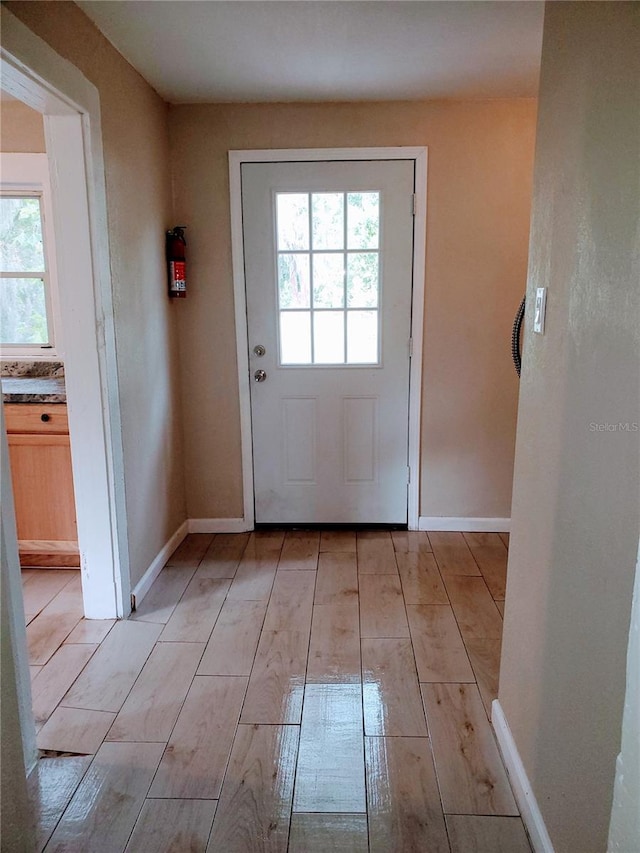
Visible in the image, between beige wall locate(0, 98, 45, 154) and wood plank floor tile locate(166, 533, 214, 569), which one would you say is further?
wood plank floor tile locate(166, 533, 214, 569)

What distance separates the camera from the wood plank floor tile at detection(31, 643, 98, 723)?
1855mm

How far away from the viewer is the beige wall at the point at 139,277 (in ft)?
7.02

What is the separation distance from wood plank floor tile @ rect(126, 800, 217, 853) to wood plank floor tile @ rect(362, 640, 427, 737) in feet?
1.76

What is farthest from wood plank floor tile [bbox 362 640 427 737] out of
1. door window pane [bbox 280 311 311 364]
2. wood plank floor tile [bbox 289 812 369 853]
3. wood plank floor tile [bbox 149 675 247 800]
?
door window pane [bbox 280 311 311 364]

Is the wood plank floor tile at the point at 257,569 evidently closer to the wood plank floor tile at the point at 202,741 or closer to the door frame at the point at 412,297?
the door frame at the point at 412,297

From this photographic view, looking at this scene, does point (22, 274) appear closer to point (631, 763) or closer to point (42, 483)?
point (42, 483)

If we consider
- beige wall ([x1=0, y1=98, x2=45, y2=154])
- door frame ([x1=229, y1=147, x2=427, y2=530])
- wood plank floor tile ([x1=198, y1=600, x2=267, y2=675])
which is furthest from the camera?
door frame ([x1=229, y1=147, x2=427, y2=530])

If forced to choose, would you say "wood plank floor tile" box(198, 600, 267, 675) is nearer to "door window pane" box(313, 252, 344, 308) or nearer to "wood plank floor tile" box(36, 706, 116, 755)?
"wood plank floor tile" box(36, 706, 116, 755)

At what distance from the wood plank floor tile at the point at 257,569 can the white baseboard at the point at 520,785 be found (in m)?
1.14

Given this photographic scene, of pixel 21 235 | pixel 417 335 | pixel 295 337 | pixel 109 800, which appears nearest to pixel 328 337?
pixel 295 337

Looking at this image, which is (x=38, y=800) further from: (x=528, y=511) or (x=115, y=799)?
(x=528, y=511)

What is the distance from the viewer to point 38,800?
1495 millimetres

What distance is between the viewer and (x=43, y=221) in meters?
2.99

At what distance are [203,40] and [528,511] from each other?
205 cm
